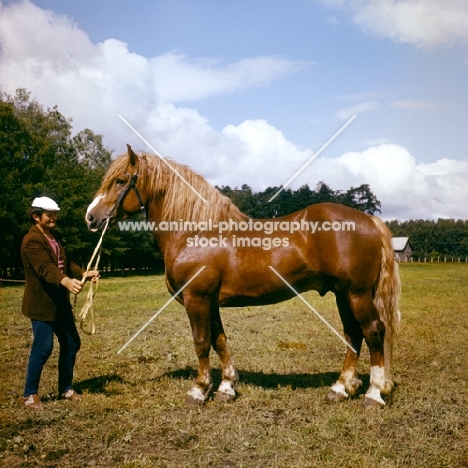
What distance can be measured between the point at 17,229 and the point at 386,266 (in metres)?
28.3

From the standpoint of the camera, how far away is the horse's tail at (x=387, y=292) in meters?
5.12

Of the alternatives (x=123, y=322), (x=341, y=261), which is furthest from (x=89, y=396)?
(x=123, y=322)

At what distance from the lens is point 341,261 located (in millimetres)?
4875

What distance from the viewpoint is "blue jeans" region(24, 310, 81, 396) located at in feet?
16.5

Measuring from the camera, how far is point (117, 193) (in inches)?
206

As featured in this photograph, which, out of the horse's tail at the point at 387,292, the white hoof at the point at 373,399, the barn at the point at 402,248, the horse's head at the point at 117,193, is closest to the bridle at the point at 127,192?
the horse's head at the point at 117,193

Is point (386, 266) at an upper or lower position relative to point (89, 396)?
Result: upper

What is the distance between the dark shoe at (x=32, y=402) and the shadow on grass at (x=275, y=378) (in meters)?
1.85

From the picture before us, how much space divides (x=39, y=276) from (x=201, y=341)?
6.77 ft

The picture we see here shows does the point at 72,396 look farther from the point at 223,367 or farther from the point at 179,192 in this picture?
the point at 179,192

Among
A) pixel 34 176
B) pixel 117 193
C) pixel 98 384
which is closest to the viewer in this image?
pixel 117 193

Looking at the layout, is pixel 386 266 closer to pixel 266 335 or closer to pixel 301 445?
pixel 301 445

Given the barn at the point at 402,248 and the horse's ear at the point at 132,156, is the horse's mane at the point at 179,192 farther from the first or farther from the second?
the barn at the point at 402,248

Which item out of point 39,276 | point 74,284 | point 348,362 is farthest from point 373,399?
point 39,276
